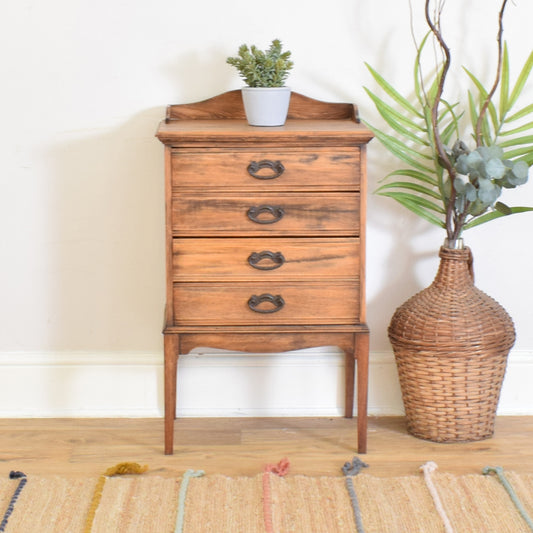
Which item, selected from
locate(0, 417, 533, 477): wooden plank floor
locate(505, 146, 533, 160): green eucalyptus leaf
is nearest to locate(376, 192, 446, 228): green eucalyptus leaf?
locate(505, 146, 533, 160): green eucalyptus leaf

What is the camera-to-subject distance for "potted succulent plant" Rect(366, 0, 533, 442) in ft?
7.81

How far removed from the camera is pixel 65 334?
267cm

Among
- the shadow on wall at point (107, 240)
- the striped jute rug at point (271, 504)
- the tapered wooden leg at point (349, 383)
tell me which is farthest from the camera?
the tapered wooden leg at point (349, 383)

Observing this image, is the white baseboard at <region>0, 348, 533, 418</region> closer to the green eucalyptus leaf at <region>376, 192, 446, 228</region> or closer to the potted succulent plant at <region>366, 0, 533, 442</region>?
the potted succulent plant at <region>366, 0, 533, 442</region>

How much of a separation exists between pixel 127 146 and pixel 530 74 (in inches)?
47.6

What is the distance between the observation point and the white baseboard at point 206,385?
2672 millimetres

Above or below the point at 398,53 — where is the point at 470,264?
below

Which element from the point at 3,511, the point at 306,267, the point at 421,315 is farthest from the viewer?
the point at 421,315

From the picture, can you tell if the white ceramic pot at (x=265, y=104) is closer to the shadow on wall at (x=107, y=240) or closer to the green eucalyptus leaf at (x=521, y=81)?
the shadow on wall at (x=107, y=240)

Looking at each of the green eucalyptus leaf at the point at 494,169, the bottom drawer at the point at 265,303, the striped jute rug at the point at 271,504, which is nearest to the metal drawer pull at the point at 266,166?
the bottom drawer at the point at 265,303

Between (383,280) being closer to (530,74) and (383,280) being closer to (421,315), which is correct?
(421,315)

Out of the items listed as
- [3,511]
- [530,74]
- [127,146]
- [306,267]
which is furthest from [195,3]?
[3,511]

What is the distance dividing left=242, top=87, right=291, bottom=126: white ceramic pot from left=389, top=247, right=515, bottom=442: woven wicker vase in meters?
0.61

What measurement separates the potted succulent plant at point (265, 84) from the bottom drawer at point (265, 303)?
0.45 metres
